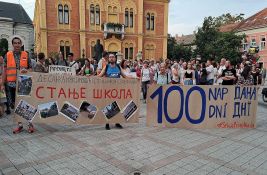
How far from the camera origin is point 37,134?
6.12 metres

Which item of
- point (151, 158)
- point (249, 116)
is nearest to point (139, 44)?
point (249, 116)

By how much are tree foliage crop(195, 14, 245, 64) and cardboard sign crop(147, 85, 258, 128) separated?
113 feet

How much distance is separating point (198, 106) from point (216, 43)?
36.6 m

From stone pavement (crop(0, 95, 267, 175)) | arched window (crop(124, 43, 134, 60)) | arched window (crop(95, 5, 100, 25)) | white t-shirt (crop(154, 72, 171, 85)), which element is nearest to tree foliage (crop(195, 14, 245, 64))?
arched window (crop(124, 43, 134, 60))

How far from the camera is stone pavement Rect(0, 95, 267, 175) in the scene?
429 cm

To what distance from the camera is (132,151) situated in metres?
5.08

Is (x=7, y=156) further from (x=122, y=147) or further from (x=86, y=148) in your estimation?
(x=122, y=147)

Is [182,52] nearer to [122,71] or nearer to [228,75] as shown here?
[228,75]

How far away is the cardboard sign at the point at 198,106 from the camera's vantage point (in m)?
6.72

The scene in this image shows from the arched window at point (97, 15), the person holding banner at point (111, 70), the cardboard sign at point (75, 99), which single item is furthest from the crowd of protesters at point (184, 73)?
the arched window at point (97, 15)

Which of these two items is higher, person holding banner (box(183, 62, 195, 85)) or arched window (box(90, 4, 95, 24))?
arched window (box(90, 4, 95, 24))

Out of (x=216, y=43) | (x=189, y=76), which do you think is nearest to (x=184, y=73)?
(x=189, y=76)

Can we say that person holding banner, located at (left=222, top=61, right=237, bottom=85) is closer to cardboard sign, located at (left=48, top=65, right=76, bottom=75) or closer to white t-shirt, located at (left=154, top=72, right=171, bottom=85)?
white t-shirt, located at (left=154, top=72, right=171, bottom=85)

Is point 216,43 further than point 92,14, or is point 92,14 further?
point 216,43
